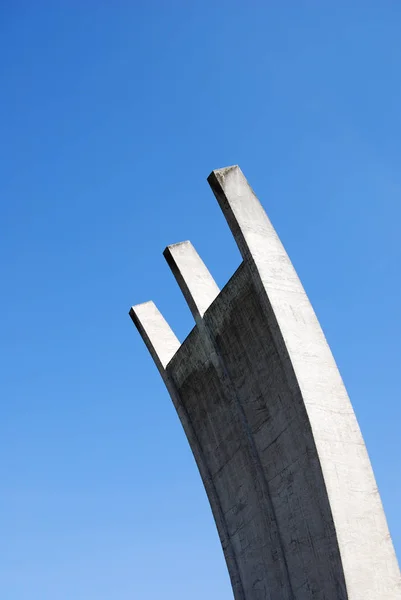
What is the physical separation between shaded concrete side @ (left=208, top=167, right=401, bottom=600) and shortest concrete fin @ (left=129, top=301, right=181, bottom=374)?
9.70 feet

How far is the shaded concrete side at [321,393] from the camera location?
32.2ft

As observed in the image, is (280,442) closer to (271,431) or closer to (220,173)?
(271,431)

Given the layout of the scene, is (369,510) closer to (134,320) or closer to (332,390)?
(332,390)

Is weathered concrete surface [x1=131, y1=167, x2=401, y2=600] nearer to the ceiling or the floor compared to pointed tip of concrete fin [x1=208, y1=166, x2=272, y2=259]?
nearer to the floor

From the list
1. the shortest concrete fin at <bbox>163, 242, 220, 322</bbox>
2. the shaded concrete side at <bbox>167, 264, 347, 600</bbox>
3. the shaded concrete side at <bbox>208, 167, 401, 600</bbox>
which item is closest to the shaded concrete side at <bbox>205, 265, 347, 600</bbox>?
the shaded concrete side at <bbox>167, 264, 347, 600</bbox>

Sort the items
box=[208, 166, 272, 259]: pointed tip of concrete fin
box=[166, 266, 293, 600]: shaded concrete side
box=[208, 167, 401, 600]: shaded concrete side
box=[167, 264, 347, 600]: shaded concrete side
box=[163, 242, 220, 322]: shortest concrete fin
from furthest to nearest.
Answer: box=[163, 242, 220, 322]: shortest concrete fin → box=[166, 266, 293, 600]: shaded concrete side → box=[208, 166, 272, 259]: pointed tip of concrete fin → box=[167, 264, 347, 600]: shaded concrete side → box=[208, 167, 401, 600]: shaded concrete side

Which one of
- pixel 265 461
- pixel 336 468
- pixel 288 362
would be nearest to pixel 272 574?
pixel 265 461

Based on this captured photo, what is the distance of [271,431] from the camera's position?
11188mm

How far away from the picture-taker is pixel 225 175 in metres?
11.4

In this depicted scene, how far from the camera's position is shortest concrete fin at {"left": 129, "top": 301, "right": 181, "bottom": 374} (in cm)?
1356

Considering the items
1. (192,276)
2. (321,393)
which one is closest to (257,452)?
(321,393)

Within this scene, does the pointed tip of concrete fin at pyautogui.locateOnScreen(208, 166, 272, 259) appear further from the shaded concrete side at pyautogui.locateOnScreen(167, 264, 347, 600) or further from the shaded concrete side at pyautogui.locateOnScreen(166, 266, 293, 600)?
the shaded concrete side at pyautogui.locateOnScreen(166, 266, 293, 600)

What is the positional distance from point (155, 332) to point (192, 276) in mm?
1487

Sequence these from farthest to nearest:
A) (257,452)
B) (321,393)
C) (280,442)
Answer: (257,452) < (280,442) < (321,393)
